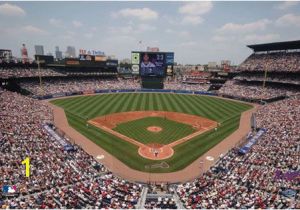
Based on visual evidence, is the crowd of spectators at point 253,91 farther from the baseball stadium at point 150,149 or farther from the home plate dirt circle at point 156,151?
the home plate dirt circle at point 156,151

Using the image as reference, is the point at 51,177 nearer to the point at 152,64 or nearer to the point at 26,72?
the point at 26,72

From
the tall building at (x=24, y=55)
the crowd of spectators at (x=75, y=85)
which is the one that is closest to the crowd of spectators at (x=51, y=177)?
the crowd of spectators at (x=75, y=85)

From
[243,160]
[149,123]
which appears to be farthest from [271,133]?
[149,123]

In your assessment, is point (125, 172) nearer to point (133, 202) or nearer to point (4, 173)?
point (133, 202)

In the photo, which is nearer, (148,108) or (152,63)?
(148,108)

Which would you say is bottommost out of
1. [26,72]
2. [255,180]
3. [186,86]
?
[255,180]

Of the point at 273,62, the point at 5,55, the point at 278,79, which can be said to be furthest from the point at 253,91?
the point at 5,55

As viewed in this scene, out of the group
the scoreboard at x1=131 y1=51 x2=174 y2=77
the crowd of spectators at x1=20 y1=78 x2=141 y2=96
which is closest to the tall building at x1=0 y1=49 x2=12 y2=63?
the crowd of spectators at x1=20 y1=78 x2=141 y2=96
